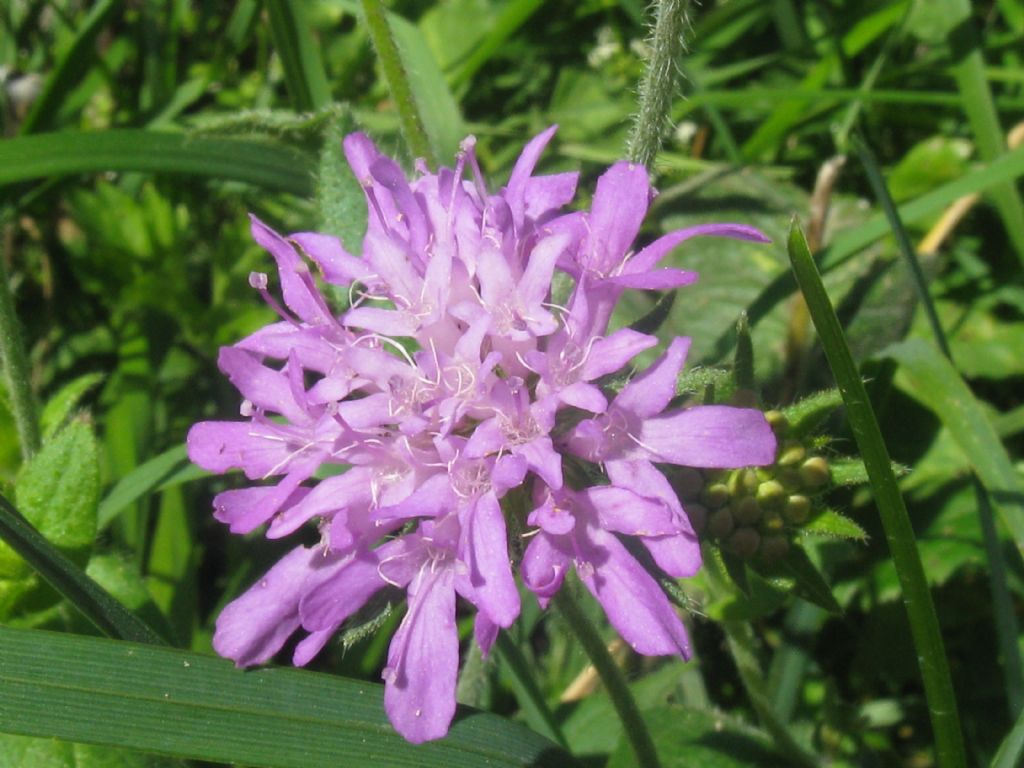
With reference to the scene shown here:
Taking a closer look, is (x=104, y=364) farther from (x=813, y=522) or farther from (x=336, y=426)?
(x=813, y=522)

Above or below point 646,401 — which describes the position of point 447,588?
below

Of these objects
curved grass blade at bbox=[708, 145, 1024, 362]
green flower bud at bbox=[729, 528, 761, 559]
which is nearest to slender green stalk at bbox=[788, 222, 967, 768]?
green flower bud at bbox=[729, 528, 761, 559]

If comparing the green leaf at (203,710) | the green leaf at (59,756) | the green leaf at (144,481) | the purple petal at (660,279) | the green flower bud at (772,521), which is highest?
the purple petal at (660,279)

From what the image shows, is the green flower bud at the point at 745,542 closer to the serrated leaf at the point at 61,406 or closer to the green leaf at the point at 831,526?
the green leaf at the point at 831,526

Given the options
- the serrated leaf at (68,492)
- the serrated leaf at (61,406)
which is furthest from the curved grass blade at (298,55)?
the serrated leaf at (68,492)

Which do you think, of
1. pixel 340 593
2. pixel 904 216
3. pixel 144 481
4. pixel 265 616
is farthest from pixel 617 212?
pixel 144 481

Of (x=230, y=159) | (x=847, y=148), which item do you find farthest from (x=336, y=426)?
(x=847, y=148)
